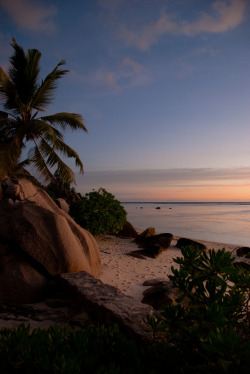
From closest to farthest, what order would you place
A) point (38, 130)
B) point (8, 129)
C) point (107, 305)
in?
point (107, 305)
point (38, 130)
point (8, 129)

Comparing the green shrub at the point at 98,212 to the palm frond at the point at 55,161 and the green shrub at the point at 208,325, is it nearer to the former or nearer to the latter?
the palm frond at the point at 55,161

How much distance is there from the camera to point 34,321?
3594 millimetres

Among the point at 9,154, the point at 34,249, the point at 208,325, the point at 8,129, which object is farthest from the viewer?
the point at 8,129

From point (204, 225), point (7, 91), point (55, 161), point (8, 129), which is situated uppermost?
point (7, 91)

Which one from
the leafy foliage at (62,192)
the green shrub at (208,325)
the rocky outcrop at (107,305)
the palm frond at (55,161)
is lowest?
the rocky outcrop at (107,305)

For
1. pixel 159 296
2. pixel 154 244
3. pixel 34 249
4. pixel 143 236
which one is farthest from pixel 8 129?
pixel 159 296

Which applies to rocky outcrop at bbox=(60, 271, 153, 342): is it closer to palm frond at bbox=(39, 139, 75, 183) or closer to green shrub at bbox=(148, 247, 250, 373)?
green shrub at bbox=(148, 247, 250, 373)

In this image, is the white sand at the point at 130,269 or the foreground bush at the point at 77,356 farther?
the white sand at the point at 130,269

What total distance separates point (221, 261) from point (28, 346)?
4.34ft

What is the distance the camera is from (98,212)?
37.0ft

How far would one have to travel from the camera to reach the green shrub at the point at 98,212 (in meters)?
11.0

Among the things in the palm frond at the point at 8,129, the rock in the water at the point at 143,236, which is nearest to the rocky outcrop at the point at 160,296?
the rock in the water at the point at 143,236

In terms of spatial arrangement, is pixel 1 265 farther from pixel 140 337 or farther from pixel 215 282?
pixel 215 282

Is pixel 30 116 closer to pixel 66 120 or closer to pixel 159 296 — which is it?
pixel 66 120
